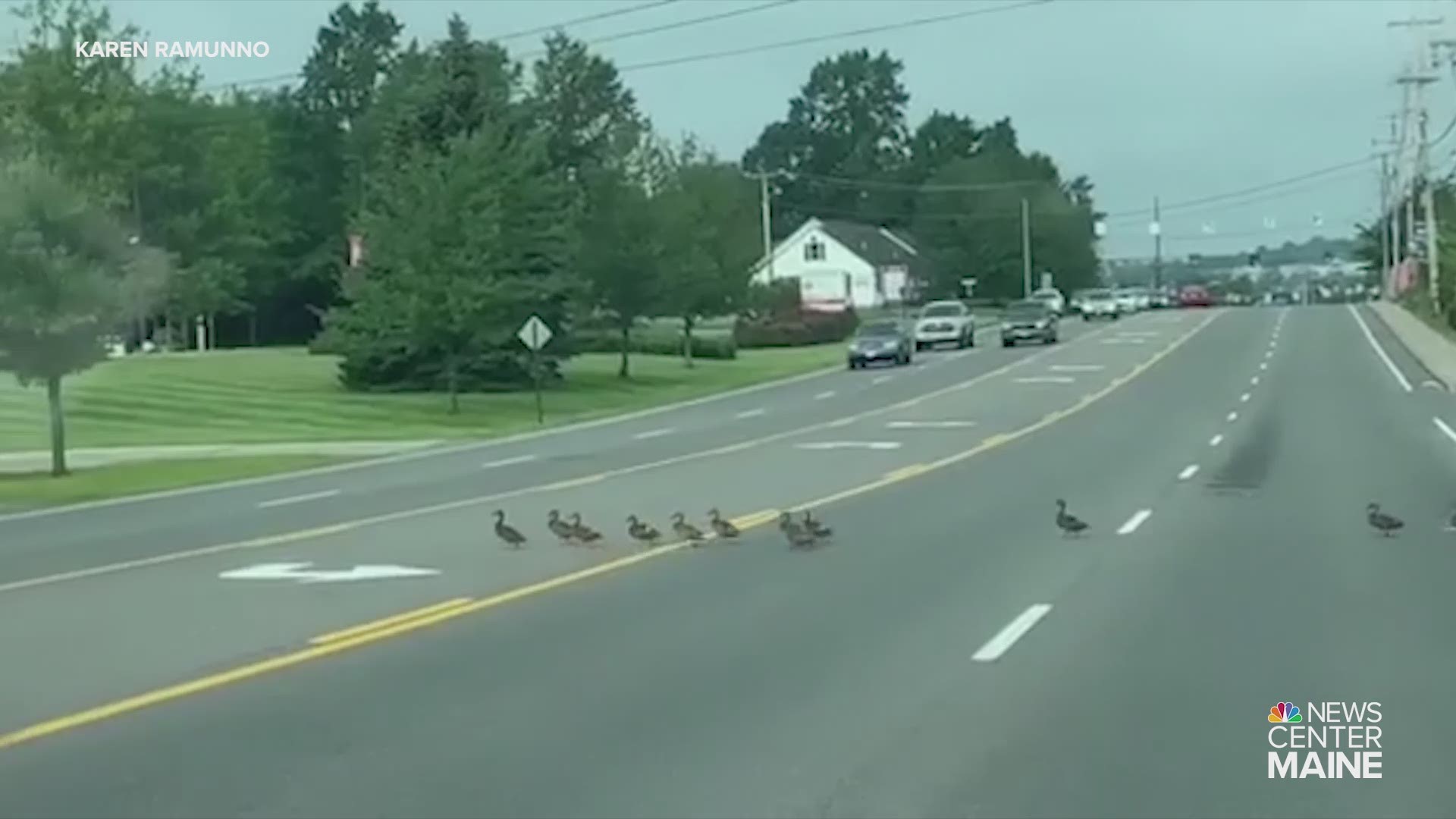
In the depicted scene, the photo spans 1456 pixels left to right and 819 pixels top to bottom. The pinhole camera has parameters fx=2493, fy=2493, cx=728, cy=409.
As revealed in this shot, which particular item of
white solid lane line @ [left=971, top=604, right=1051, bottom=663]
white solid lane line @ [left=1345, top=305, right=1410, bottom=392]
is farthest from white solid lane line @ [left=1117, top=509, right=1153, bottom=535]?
white solid lane line @ [left=1345, top=305, right=1410, bottom=392]

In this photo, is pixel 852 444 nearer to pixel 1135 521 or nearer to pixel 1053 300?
pixel 1135 521

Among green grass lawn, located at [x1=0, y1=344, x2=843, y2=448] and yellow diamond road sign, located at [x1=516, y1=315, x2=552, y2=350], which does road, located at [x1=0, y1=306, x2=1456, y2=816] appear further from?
yellow diamond road sign, located at [x1=516, y1=315, x2=552, y2=350]

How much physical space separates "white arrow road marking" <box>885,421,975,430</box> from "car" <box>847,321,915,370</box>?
93.8 ft

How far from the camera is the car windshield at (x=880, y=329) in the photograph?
75188 millimetres

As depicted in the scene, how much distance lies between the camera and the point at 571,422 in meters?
52.2

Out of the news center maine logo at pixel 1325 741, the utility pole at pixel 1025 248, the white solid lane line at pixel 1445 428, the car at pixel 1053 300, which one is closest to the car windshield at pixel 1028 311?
the car at pixel 1053 300

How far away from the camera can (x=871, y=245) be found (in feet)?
534

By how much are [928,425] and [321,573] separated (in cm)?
2551

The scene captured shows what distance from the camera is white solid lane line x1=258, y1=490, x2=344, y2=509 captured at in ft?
97.0

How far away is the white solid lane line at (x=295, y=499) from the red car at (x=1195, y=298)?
366ft

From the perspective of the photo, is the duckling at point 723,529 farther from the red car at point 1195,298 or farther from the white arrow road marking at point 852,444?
the red car at point 1195,298

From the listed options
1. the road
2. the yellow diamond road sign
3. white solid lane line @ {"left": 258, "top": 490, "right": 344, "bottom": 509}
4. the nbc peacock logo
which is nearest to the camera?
the road

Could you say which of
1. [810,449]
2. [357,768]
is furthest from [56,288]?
[357,768]

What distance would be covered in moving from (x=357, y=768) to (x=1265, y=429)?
31369 mm
